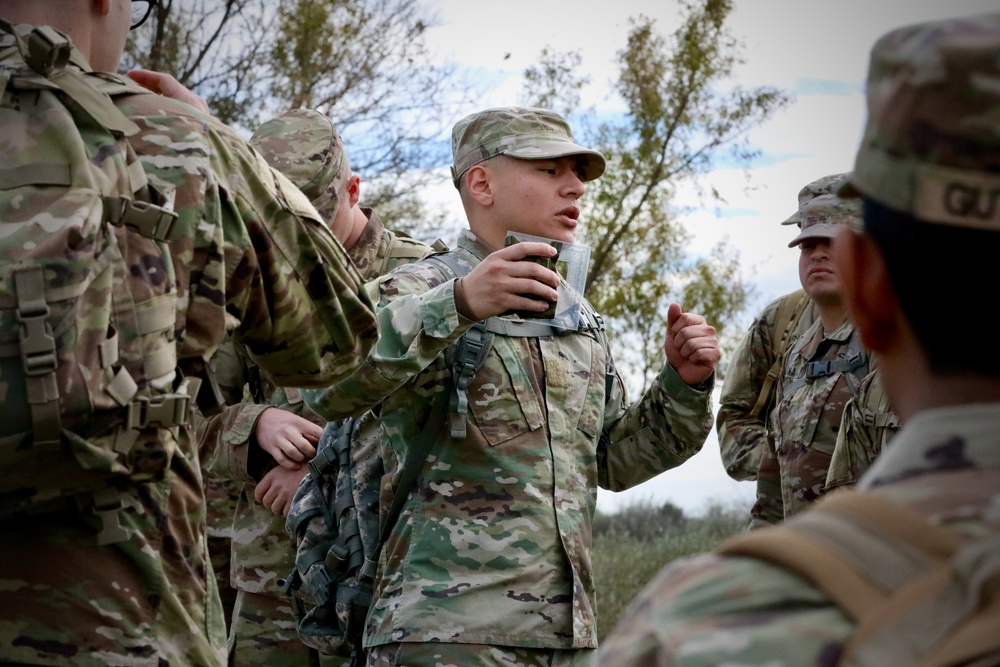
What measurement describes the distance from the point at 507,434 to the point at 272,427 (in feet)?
5.12

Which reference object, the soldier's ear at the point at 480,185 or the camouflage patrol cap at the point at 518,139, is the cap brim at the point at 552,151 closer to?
the camouflage patrol cap at the point at 518,139

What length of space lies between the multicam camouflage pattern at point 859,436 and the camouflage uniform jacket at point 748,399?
1.23m

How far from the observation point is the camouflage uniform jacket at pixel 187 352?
2602 millimetres

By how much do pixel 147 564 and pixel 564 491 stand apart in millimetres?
2067

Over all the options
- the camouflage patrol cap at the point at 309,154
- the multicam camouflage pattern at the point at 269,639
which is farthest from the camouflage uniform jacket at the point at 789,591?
the camouflage patrol cap at the point at 309,154

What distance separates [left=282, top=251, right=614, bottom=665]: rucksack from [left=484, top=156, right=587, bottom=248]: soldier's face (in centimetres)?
27

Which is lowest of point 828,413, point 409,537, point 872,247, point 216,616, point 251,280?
point 828,413

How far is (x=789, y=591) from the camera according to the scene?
150 cm

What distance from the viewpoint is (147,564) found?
2.67 meters

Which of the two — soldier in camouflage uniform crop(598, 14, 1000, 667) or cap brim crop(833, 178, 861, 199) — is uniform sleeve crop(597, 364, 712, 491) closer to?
cap brim crop(833, 178, 861, 199)

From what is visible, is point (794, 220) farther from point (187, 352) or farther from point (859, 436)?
point (187, 352)

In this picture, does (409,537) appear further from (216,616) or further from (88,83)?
(88,83)

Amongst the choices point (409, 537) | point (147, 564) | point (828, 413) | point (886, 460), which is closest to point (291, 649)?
point (409, 537)

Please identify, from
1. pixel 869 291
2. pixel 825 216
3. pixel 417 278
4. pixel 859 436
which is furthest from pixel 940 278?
pixel 825 216
